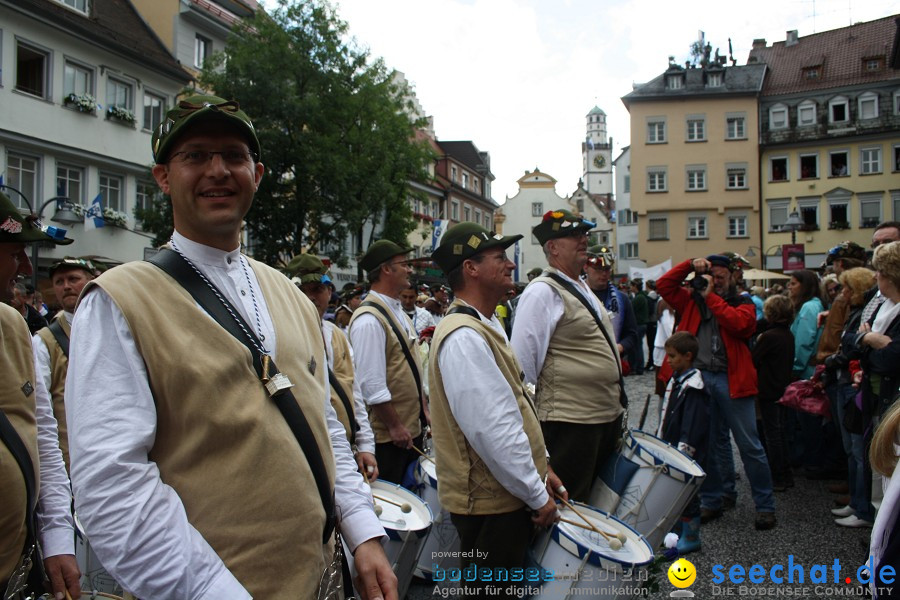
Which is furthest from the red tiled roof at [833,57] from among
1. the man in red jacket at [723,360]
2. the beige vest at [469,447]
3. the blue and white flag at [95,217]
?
the beige vest at [469,447]

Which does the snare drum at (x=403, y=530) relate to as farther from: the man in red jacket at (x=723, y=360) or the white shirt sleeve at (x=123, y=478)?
the man in red jacket at (x=723, y=360)

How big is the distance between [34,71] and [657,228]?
121 ft

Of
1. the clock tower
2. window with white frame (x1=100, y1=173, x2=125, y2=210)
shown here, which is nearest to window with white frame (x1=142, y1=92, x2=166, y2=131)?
window with white frame (x1=100, y1=173, x2=125, y2=210)

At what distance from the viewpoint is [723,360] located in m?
6.18

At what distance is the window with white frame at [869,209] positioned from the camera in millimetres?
43156

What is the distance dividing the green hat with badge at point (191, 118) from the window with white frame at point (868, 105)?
50292 millimetres

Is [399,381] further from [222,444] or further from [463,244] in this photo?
[222,444]

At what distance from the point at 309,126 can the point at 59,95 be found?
7.06 m

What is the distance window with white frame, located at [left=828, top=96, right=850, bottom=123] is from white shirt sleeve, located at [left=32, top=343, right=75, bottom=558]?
165 feet

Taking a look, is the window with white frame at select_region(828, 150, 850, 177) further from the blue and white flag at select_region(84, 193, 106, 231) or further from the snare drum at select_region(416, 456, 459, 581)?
the snare drum at select_region(416, 456, 459, 581)

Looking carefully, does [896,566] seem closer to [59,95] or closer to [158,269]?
[158,269]

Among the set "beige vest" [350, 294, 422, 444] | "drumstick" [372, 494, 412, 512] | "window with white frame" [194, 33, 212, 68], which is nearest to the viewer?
"drumstick" [372, 494, 412, 512]

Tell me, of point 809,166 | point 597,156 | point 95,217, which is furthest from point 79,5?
point 597,156

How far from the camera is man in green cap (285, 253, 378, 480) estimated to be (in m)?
4.05
